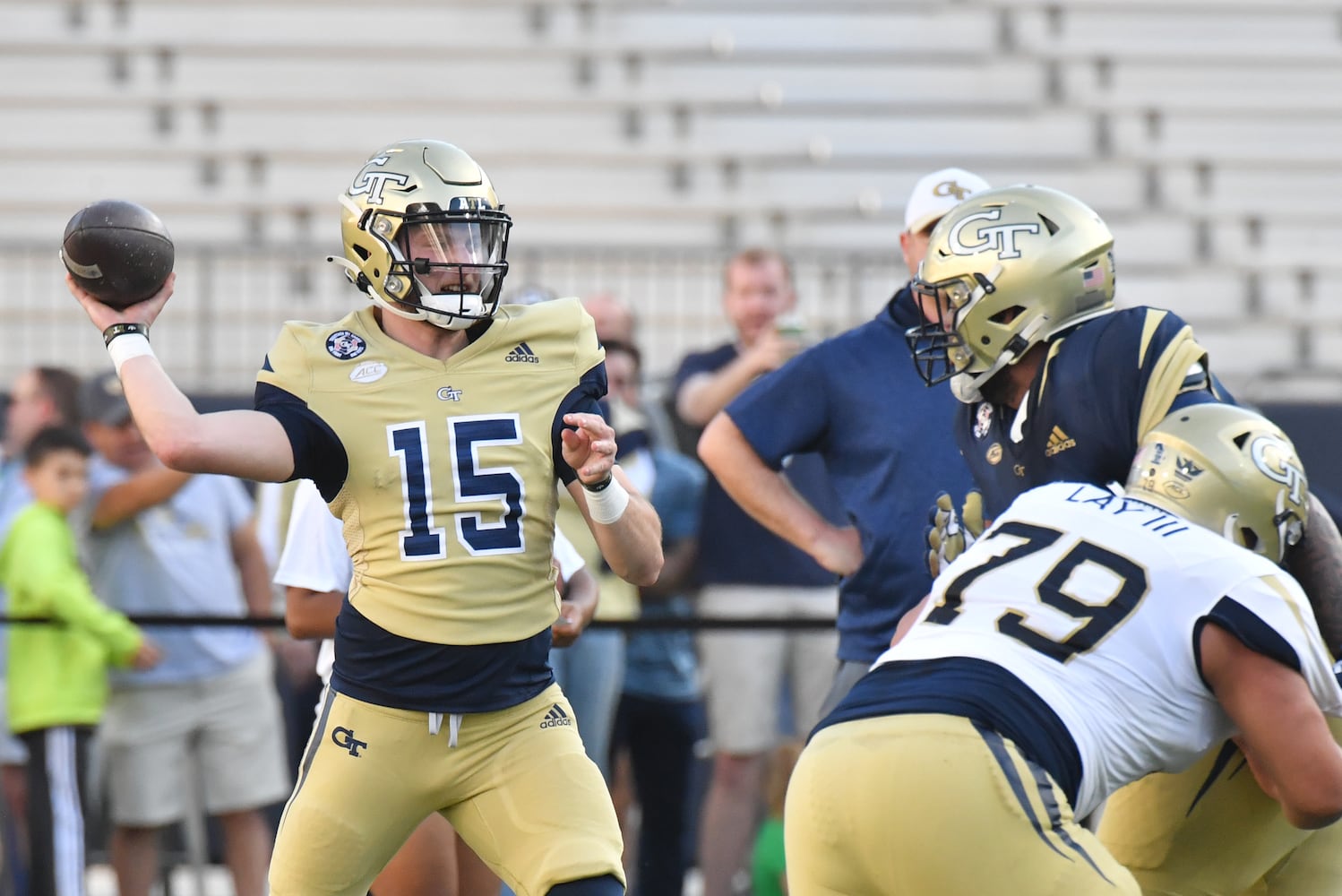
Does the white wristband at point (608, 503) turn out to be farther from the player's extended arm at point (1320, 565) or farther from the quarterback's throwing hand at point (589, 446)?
the player's extended arm at point (1320, 565)

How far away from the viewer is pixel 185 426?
284 centimetres

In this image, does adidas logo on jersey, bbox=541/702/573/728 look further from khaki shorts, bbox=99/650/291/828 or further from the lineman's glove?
khaki shorts, bbox=99/650/291/828

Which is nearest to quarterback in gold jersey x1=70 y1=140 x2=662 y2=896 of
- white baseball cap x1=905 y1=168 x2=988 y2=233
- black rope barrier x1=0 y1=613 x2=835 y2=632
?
white baseball cap x1=905 y1=168 x2=988 y2=233

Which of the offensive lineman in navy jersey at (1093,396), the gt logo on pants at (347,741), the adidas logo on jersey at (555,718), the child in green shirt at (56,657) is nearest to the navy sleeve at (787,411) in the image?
the offensive lineman in navy jersey at (1093,396)

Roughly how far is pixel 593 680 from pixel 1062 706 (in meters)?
2.72

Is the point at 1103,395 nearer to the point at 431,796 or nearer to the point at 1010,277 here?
the point at 1010,277

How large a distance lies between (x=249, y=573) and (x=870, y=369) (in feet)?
7.91

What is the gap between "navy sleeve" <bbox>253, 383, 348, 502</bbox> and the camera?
3.05 m

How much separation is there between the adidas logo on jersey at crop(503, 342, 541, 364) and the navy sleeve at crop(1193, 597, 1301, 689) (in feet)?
4.27

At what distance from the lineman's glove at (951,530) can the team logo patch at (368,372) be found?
1252 millimetres

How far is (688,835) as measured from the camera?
540 cm

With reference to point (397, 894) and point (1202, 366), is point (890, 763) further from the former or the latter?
point (397, 894)

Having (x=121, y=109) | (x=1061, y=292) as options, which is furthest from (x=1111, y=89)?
(x=1061, y=292)

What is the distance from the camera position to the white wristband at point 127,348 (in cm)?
290
